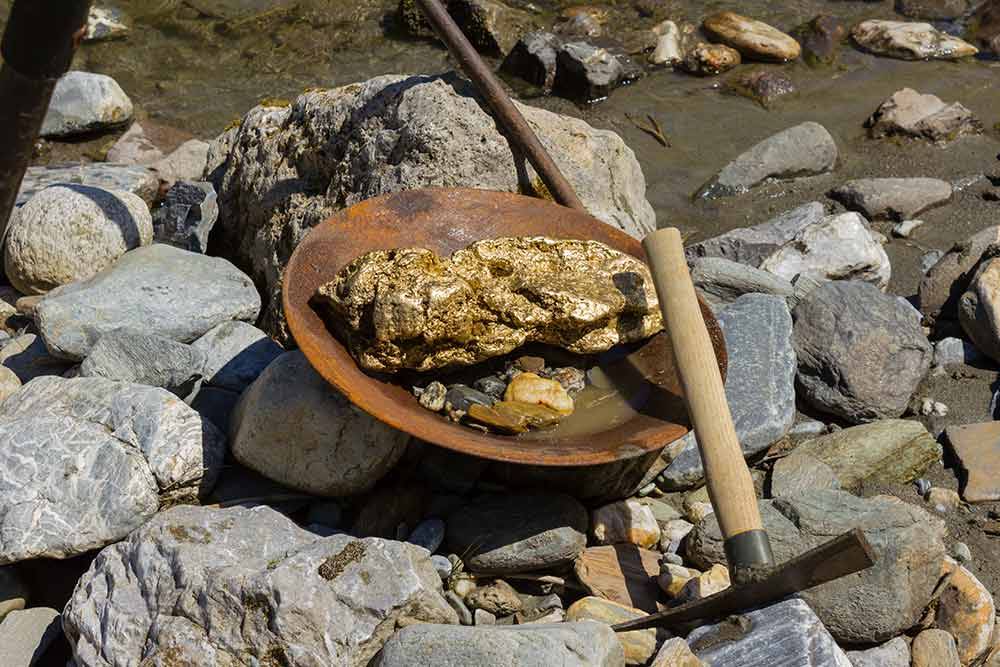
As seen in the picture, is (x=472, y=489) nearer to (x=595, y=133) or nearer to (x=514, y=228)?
(x=514, y=228)

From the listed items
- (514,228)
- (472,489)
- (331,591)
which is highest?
(514,228)

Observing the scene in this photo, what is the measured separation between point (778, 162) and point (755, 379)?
310 centimetres

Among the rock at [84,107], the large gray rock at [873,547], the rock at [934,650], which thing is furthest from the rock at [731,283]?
the rock at [84,107]

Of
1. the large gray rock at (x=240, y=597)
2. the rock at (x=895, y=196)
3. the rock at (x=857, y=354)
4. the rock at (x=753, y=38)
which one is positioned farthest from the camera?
the rock at (x=753, y=38)

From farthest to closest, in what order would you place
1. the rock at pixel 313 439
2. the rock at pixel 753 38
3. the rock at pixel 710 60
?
the rock at pixel 753 38, the rock at pixel 710 60, the rock at pixel 313 439

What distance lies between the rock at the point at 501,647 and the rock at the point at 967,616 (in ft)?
4.67

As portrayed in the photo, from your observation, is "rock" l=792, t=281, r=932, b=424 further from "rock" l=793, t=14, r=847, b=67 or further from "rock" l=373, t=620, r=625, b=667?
"rock" l=793, t=14, r=847, b=67

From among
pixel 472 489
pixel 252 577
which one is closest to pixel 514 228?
pixel 472 489

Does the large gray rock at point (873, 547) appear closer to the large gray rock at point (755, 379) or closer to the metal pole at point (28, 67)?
the large gray rock at point (755, 379)

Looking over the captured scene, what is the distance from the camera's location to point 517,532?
3977mm

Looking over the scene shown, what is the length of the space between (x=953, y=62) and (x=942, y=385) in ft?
15.8

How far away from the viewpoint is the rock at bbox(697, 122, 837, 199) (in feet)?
24.2

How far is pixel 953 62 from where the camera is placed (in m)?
9.03

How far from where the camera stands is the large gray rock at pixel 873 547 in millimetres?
3729
